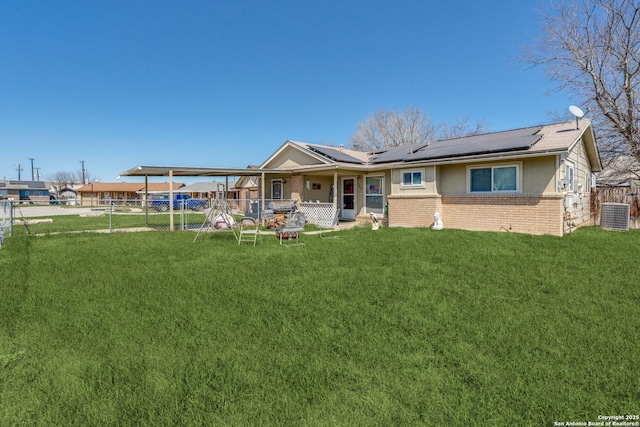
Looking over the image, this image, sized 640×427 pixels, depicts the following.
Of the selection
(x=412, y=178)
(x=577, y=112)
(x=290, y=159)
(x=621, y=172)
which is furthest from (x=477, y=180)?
(x=621, y=172)

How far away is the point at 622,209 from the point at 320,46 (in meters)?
15.5

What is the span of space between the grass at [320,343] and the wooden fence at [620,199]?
9.70 m

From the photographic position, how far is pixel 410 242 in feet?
30.5

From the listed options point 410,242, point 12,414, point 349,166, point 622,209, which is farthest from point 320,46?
point 12,414

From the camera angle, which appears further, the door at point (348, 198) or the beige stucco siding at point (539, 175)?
the door at point (348, 198)

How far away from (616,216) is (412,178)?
7091 millimetres

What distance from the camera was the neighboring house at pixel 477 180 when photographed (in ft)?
34.2

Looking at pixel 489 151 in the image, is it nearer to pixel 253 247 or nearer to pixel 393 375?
pixel 253 247

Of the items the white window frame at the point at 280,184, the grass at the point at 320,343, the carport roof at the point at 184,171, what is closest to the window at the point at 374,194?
the carport roof at the point at 184,171

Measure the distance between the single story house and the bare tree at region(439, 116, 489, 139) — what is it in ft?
61.6

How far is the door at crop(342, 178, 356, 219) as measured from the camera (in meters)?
16.4

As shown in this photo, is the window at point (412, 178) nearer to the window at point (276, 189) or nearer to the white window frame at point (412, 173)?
the white window frame at point (412, 173)

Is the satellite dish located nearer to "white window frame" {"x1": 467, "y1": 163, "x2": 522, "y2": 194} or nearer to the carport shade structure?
"white window frame" {"x1": 467, "y1": 163, "x2": 522, "y2": 194}

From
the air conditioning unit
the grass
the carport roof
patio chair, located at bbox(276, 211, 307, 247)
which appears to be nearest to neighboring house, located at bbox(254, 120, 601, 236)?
the air conditioning unit
